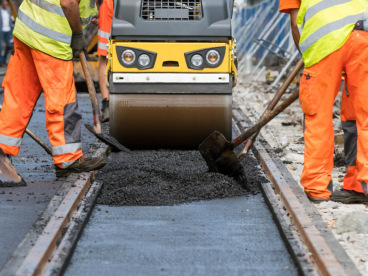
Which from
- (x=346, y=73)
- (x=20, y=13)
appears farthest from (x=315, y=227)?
(x=20, y=13)

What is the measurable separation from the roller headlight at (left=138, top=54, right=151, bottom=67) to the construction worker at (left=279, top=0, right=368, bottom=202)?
229 cm

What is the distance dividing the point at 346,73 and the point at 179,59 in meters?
2.47

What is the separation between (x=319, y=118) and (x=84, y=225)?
6.39 ft

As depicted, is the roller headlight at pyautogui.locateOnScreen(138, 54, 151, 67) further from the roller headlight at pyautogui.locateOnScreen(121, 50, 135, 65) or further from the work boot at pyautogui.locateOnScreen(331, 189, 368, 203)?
the work boot at pyautogui.locateOnScreen(331, 189, 368, 203)

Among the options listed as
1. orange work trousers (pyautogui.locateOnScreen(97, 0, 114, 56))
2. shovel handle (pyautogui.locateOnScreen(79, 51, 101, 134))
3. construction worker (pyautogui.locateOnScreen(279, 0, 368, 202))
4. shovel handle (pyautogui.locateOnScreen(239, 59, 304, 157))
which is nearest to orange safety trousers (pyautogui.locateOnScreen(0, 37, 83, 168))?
shovel handle (pyautogui.locateOnScreen(79, 51, 101, 134))

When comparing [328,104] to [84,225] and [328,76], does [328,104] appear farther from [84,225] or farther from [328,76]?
[84,225]

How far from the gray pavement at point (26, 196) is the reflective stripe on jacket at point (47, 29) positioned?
1117 mm

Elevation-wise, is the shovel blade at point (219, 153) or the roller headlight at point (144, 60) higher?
the roller headlight at point (144, 60)

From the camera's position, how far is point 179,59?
8141 mm

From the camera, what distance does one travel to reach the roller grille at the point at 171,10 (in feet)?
27.4

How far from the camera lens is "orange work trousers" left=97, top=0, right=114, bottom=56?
10938 millimetres

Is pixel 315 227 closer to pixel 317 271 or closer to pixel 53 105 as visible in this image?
pixel 317 271

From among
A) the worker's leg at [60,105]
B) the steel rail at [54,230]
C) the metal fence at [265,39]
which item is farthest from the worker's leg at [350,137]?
the metal fence at [265,39]

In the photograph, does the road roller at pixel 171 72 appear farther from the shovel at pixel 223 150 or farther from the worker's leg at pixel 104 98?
the worker's leg at pixel 104 98
